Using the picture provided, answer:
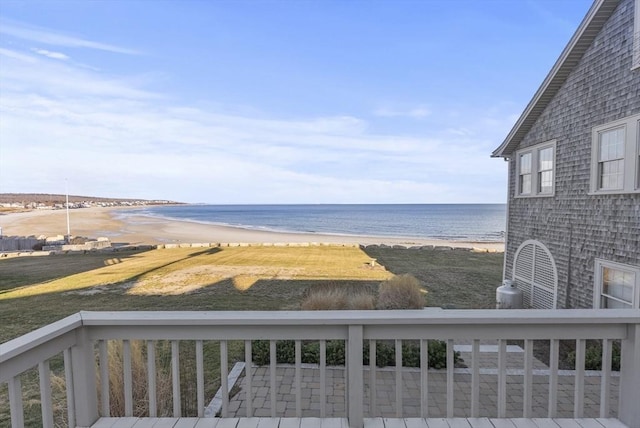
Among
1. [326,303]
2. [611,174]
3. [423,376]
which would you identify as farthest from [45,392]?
[611,174]

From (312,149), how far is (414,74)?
84.9 feet

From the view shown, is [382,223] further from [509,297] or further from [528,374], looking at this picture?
[528,374]

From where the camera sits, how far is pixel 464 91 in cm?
1992

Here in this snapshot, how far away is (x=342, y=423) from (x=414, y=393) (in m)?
2.18

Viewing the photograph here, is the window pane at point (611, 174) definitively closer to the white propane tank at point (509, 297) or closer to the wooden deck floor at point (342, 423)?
the white propane tank at point (509, 297)

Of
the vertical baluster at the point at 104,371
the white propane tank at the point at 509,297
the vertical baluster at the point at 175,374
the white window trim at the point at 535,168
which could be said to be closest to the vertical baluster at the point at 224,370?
the vertical baluster at the point at 175,374

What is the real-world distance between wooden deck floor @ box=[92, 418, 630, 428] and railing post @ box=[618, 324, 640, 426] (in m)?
0.09

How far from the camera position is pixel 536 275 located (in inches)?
318

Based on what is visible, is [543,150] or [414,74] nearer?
[543,150]

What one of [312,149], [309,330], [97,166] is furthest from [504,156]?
[97,166]

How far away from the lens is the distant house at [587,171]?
226 inches

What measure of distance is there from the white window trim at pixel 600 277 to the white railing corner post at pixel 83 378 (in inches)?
271

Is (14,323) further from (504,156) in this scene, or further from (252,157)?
(252,157)

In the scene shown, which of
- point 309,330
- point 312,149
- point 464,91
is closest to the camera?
point 309,330
